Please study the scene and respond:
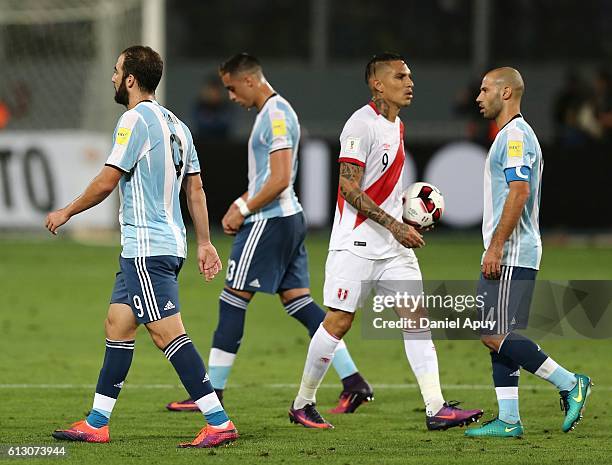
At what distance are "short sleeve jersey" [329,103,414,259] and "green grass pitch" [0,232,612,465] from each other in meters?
1.06

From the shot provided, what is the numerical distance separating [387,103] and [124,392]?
2.72m

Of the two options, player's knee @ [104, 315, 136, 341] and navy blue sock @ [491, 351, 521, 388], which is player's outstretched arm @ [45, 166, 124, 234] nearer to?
player's knee @ [104, 315, 136, 341]

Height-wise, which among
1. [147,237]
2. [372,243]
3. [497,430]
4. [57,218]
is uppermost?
[57,218]

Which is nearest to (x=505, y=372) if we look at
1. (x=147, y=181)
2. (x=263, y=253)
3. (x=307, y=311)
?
(x=307, y=311)

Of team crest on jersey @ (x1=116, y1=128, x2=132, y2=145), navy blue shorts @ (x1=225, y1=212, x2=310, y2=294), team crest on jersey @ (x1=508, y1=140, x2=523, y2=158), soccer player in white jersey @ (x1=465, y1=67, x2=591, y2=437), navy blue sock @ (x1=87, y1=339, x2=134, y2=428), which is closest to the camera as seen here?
team crest on jersey @ (x1=116, y1=128, x2=132, y2=145)

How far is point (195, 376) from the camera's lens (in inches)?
282

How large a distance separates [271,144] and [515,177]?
1865 mm

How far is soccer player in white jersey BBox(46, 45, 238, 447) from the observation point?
712 centimetres

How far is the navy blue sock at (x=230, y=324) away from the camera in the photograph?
8.83 metres

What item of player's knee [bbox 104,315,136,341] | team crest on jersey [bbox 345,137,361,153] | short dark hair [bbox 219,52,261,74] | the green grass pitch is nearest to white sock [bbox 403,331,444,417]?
the green grass pitch

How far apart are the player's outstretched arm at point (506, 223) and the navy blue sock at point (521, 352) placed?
416 millimetres

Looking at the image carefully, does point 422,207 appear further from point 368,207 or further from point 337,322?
point 337,322

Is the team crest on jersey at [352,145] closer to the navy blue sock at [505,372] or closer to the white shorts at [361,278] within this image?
the white shorts at [361,278]

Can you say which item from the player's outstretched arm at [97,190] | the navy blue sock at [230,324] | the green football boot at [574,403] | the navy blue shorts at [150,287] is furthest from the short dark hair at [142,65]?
the green football boot at [574,403]
